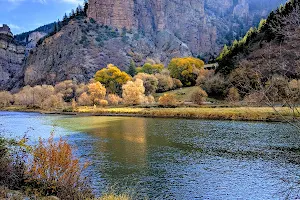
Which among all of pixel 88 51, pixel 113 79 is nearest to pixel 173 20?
pixel 88 51

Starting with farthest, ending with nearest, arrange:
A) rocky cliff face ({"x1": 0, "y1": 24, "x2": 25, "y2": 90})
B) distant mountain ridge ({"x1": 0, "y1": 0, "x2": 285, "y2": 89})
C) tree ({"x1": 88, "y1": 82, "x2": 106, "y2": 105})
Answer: rocky cliff face ({"x1": 0, "y1": 24, "x2": 25, "y2": 90}) < distant mountain ridge ({"x1": 0, "y1": 0, "x2": 285, "y2": 89}) < tree ({"x1": 88, "y1": 82, "x2": 106, "y2": 105})

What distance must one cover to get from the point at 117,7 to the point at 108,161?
143118 mm

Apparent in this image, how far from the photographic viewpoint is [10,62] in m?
163

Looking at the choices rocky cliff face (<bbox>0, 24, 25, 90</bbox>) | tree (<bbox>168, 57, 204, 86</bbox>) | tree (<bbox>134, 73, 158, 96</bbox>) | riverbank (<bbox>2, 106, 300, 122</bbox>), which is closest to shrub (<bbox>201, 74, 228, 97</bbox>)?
riverbank (<bbox>2, 106, 300, 122</bbox>)

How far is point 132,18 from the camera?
499ft

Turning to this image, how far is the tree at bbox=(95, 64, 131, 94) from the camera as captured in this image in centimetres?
9403

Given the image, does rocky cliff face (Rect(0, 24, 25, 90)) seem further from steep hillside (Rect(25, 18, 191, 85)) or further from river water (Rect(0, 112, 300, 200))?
river water (Rect(0, 112, 300, 200))

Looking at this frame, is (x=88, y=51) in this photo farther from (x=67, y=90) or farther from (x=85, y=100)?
(x=85, y=100)

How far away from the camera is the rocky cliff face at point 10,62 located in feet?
480

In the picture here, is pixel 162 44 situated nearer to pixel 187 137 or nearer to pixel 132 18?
pixel 132 18

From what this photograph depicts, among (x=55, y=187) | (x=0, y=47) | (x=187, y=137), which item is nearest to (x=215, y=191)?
(x=55, y=187)

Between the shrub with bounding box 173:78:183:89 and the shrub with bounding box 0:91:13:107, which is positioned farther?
the shrub with bounding box 0:91:13:107

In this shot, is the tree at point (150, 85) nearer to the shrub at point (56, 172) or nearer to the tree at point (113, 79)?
the tree at point (113, 79)

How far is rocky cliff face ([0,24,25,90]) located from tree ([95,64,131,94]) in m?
66.8
